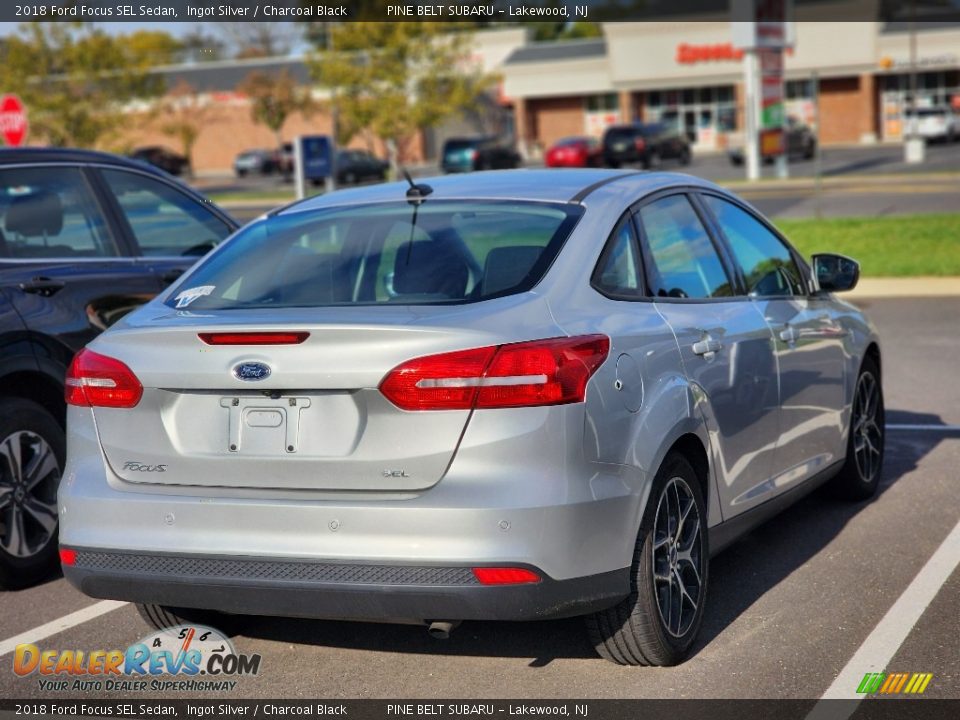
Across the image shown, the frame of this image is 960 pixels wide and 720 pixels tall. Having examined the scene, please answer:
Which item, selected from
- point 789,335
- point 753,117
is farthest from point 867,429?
point 753,117

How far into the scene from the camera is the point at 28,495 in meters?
6.11

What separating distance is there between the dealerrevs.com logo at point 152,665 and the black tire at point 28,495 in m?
0.88

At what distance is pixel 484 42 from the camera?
83500 mm

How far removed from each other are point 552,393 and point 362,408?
22.3 inches

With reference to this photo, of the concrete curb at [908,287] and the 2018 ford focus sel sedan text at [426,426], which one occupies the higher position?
the 2018 ford focus sel sedan text at [426,426]

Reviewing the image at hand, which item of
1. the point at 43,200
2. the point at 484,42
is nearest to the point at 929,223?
the point at 43,200

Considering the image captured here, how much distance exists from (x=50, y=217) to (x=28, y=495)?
4.64 feet

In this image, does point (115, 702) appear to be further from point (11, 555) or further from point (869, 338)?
point (869, 338)

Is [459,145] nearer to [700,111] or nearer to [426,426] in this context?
[700,111]

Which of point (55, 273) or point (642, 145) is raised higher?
point (55, 273)

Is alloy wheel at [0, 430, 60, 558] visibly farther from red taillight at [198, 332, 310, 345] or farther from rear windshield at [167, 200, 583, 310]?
red taillight at [198, 332, 310, 345]

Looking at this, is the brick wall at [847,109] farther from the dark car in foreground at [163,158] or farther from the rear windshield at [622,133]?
the dark car in foreground at [163,158]

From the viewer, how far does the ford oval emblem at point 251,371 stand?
420cm

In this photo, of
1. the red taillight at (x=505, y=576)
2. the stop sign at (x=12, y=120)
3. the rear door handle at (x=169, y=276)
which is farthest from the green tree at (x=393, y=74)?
the red taillight at (x=505, y=576)
